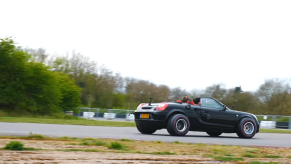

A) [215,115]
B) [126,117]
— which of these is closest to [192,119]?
[215,115]

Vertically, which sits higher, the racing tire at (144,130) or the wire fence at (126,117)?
the wire fence at (126,117)

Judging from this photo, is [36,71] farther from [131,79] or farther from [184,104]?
[131,79]

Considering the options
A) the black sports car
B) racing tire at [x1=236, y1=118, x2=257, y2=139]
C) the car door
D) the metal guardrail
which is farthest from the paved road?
the metal guardrail

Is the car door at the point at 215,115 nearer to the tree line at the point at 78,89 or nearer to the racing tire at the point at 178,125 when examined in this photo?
the racing tire at the point at 178,125

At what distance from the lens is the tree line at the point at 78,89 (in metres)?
24.3

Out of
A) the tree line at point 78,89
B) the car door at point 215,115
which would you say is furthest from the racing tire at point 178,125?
the tree line at point 78,89

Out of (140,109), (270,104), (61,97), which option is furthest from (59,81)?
(270,104)

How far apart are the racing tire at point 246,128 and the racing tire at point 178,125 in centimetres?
198

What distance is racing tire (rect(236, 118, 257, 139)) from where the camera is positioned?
1297 cm

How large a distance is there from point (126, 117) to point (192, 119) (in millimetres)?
23316

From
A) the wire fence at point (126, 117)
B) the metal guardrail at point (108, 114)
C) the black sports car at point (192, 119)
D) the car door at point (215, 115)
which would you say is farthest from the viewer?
the metal guardrail at point (108, 114)

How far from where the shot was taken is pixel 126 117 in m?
35.4

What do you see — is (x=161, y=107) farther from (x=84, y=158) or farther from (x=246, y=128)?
(x=84, y=158)

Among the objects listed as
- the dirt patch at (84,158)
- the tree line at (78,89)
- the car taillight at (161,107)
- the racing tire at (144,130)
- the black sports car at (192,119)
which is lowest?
the dirt patch at (84,158)
